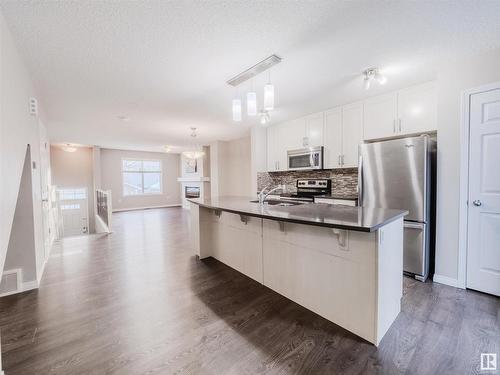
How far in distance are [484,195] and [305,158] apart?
244 cm

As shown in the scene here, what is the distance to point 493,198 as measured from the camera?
85.4 inches

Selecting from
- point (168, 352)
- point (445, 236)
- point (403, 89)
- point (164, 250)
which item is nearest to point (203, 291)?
point (168, 352)

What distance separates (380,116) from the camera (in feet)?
10.5

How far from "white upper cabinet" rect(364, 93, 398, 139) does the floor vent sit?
15.3 feet

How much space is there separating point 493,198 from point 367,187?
45.1 inches

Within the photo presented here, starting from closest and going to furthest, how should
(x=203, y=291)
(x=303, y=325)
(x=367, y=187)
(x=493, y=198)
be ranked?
(x=303, y=325) → (x=493, y=198) → (x=203, y=291) → (x=367, y=187)

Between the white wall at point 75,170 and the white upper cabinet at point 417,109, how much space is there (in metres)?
9.25

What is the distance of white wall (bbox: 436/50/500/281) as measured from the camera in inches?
91.0

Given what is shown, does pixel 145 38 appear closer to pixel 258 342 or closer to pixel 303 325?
pixel 258 342

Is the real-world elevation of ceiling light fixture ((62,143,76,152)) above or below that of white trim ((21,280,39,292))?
above

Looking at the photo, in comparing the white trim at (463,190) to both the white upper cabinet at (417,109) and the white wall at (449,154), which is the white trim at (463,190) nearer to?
the white wall at (449,154)

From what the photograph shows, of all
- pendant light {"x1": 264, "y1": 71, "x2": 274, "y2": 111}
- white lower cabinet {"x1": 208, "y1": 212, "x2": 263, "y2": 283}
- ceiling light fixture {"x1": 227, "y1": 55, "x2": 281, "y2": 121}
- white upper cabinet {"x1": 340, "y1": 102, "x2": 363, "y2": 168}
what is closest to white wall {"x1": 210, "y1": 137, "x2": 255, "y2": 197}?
white upper cabinet {"x1": 340, "y1": 102, "x2": 363, "y2": 168}

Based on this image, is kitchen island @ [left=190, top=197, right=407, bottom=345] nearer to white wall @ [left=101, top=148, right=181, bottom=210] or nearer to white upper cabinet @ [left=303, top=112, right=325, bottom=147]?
white upper cabinet @ [left=303, top=112, right=325, bottom=147]

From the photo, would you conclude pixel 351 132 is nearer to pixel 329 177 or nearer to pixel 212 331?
pixel 329 177
